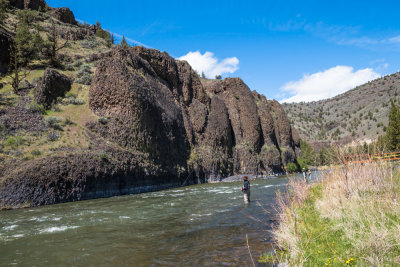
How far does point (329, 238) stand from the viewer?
233 inches

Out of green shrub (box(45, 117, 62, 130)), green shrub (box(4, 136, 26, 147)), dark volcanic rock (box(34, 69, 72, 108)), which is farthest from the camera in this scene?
dark volcanic rock (box(34, 69, 72, 108))

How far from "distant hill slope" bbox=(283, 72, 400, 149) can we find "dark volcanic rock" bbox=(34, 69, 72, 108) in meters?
74.9

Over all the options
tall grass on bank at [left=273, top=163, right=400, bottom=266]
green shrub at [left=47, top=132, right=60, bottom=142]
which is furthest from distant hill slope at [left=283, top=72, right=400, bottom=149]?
tall grass on bank at [left=273, top=163, right=400, bottom=266]

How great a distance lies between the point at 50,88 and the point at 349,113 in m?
120

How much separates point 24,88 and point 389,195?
131 feet

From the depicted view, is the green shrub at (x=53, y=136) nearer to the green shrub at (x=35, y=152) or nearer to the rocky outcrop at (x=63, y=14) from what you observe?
the green shrub at (x=35, y=152)

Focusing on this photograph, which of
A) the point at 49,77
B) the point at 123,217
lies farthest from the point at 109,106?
the point at 123,217

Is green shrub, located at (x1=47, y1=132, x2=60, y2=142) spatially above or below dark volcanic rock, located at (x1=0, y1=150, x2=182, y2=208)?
above

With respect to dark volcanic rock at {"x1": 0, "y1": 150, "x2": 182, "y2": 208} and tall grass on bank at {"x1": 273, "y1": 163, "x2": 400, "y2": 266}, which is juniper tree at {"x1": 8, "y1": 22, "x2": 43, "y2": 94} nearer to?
dark volcanic rock at {"x1": 0, "y1": 150, "x2": 182, "y2": 208}

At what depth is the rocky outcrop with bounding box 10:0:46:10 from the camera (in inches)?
2912

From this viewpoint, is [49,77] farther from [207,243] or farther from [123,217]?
[207,243]

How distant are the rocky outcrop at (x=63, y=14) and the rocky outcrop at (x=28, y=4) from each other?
11.5ft

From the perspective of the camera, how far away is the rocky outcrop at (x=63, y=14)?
82188 millimetres

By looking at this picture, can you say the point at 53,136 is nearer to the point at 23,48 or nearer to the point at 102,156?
the point at 102,156
